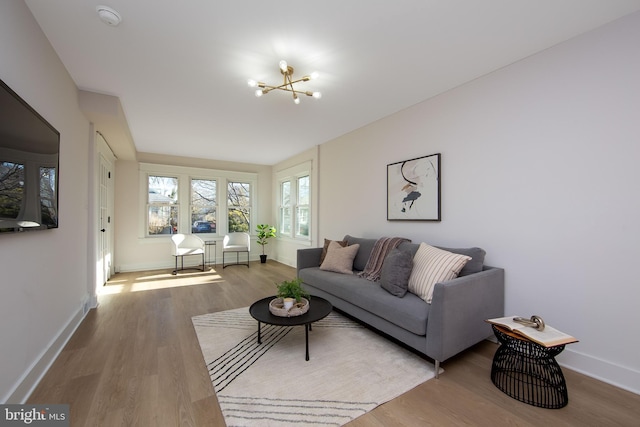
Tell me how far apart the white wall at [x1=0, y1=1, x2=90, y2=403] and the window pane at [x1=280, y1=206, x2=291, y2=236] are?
3.85 m

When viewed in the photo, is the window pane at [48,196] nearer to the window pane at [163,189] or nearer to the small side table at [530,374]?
the small side table at [530,374]

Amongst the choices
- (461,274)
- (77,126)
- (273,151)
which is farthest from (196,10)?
(273,151)

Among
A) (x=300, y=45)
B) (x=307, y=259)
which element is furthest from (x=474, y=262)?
(x=300, y=45)

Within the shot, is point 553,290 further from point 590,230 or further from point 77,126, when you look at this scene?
point 77,126

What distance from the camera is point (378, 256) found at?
123 inches

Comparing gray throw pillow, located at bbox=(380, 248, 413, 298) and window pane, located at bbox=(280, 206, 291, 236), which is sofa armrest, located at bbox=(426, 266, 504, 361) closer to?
gray throw pillow, located at bbox=(380, 248, 413, 298)

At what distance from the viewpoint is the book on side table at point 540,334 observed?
159 cm

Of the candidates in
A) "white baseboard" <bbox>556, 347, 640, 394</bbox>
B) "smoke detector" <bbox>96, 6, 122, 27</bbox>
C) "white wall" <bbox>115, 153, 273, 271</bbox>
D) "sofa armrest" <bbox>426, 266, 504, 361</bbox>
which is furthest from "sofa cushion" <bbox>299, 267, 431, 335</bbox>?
"white wall" <bbox>115, 153, 273, 271</bbox>

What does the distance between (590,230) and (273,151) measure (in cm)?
481

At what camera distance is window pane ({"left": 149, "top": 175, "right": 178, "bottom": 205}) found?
5.70m

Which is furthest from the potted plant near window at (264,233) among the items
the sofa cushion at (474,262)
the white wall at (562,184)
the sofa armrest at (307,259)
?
the sofa cushion at (474,262)

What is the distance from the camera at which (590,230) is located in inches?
75.8

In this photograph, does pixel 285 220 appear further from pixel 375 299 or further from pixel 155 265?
pixel 375 299
